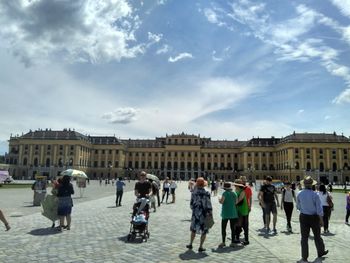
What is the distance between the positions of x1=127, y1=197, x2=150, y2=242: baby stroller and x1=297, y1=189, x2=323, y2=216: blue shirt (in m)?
4.26

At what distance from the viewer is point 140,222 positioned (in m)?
9.91

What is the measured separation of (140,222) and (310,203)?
4.54 metres

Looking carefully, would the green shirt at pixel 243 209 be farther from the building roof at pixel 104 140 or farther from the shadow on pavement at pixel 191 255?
the building roof at pixel 104 140

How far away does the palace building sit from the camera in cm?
9962

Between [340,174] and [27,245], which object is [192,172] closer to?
[340,174]

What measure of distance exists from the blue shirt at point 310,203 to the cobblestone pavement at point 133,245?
41.5 inches

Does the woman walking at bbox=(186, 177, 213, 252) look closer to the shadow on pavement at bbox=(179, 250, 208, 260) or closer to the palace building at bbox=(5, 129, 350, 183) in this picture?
the shadow on pavement at bbox=(179, 250, 208, 260)

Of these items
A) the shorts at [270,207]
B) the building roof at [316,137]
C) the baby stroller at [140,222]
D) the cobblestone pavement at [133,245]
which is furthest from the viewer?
the building roof at [316,137]

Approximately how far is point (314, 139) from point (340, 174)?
11.9m

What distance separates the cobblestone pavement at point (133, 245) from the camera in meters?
7.85

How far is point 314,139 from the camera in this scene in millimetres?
101938

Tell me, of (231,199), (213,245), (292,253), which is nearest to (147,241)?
(213,245)

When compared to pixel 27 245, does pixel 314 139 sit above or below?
above

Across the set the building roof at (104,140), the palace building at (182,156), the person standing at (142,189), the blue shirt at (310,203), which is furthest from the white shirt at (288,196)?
the building roof at (104,140)
